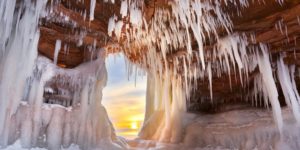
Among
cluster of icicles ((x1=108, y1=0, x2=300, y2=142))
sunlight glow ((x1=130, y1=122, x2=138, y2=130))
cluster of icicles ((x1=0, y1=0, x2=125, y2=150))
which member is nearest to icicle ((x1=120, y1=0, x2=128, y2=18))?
cluster of icicles ((x1=108, y1=0, x2=300, y2=142))

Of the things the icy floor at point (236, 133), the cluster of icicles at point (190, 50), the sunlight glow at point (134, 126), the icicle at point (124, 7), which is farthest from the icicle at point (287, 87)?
the sunlight glow at point (134, 126)

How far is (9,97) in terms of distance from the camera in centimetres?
476

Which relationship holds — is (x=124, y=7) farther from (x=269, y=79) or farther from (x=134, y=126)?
(x=134, y=126)

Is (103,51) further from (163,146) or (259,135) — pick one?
(259,135)

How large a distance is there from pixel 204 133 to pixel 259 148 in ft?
6.79

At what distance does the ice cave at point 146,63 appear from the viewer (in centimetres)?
472

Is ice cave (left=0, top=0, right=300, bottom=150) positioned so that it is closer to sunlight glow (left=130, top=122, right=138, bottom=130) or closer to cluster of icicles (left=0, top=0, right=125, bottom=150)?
cluster of icicles (left=0, top=0, right=125, bottom=150)

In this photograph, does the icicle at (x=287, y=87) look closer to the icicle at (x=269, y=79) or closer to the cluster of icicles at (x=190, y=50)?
the cluster of icicles at (x=190, y=50)

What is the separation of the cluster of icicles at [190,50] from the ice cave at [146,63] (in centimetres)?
3

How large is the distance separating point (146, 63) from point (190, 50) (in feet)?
6.44

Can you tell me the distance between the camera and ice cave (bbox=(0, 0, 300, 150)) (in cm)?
472

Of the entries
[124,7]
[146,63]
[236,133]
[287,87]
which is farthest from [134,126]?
[124,7]

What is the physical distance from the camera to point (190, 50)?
→ 589 cm

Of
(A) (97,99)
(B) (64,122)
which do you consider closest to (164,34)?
(A) (97,99)
